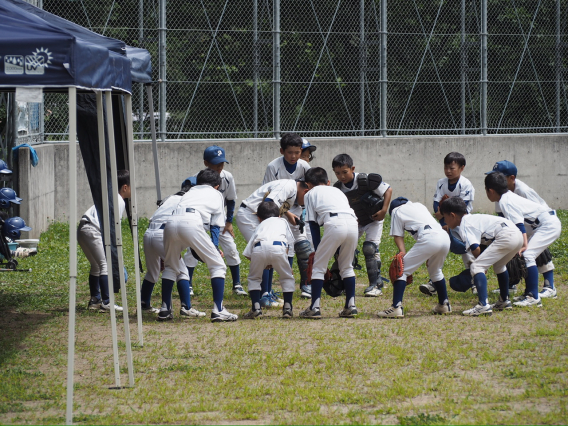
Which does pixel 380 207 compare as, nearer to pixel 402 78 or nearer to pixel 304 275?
pixel 304 275

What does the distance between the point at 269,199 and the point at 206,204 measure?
3.30ft

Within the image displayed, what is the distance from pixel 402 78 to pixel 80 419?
1450cm

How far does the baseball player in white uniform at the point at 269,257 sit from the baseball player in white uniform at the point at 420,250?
103 cm

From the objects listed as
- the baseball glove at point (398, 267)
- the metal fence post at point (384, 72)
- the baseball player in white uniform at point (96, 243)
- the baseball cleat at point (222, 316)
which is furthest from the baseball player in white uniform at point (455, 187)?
the metal fence post at point (384, 72)

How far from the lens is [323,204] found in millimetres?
8156

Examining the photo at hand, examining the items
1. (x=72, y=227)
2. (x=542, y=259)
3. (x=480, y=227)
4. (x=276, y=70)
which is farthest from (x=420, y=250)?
(x=276, y=70)

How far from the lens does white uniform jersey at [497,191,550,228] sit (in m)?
8.39

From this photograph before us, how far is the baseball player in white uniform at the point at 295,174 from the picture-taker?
932 centimetres

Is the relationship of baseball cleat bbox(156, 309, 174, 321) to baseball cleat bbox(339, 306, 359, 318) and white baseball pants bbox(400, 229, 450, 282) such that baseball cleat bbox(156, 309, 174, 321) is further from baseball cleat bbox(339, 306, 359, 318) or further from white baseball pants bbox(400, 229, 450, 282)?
white baseball pants bbox(400, 229, 450, 282)

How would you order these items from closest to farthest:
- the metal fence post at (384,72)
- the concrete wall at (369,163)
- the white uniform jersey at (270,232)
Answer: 1. the white uniform jersey at (270,232)
2. the concrete wall at (369,163)
3. the metal fence post at (384,72)

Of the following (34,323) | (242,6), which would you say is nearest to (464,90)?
(242,6)

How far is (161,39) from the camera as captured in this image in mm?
16219

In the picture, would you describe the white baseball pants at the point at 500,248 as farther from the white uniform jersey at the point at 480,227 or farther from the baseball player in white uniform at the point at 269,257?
the baseball player in white uniform at the point at 269,257

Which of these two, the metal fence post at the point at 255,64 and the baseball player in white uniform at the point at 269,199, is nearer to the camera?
the baseball player in white uniform at the point at 269,199
